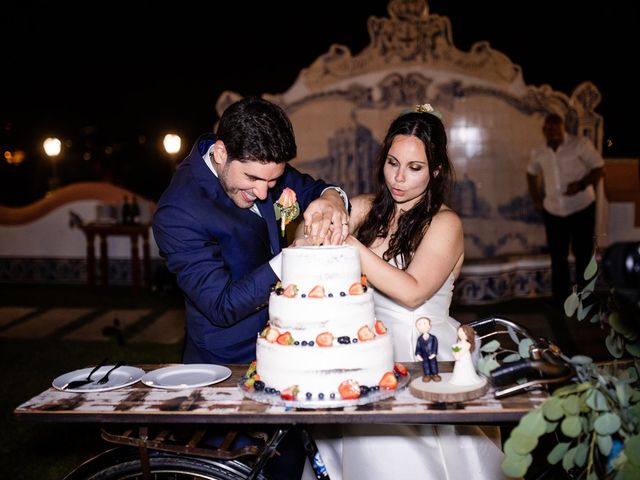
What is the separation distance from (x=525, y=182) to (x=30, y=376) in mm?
6694

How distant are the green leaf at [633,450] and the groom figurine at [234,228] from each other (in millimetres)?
1281

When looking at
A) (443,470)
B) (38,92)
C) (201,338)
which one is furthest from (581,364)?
(38,92)

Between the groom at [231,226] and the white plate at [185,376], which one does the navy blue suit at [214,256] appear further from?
the white plate at [185,376]

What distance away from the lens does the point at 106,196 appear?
11508 millimetres

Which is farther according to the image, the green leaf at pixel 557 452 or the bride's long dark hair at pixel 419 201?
the bride's long dark hair at pixel 419 201

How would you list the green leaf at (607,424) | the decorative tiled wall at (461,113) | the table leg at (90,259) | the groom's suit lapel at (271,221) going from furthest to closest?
the table leg at (90,259), the decorative tiled wall at (461,113), the groom's suit lapel at (271,221), the green leaf at (607,424)

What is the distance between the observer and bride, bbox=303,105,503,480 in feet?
9.69

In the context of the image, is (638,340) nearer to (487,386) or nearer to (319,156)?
(487,386)

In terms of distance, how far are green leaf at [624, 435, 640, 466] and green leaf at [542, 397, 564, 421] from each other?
196 mm

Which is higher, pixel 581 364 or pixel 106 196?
pixel 106 196

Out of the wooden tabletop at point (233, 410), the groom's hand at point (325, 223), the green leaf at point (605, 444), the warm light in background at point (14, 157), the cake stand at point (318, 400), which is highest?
the warm light in background at point (14, 157)

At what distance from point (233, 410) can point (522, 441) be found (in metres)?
0.93

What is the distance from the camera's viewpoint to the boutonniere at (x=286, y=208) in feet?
10.2

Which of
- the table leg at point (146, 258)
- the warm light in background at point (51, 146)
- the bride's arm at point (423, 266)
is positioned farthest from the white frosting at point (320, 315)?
the warm light in background at point (51, 146)
